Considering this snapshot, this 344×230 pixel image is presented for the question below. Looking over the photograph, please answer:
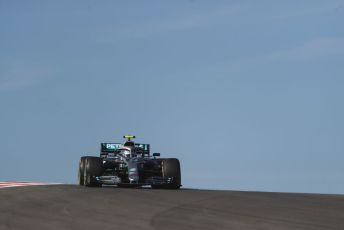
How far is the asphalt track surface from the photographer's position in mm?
12133

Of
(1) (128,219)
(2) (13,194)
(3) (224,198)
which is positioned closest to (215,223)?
(1) (128,219)

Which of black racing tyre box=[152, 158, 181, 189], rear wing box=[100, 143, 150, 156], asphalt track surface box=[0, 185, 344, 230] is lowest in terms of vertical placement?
asphalt track surface box=[0, 185, 344, 230]

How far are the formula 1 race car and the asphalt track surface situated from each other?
632cm

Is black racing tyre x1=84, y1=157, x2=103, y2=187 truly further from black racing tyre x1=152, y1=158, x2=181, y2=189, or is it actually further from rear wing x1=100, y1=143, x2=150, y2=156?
rear wing x1=100, y1=143, x2=150, y2=156

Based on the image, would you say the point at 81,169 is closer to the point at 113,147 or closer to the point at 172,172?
the point at 113,147

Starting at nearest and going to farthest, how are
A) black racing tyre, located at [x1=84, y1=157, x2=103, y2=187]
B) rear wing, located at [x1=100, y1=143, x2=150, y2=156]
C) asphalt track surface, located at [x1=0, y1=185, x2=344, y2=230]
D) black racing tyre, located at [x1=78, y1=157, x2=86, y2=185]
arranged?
asphalt track surface, located at [x1=0, y1=185, x2=344, y2=230] < black racing tyre, located at [x1=84, y1=157, x2=103, y2=187] < black racing tyre, located at [x1=78, y1=157, x2=86, y2=185] < rear wing, located at [x1=100, y1=143, x2=150, y2=156]

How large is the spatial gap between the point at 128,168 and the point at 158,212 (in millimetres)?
11121

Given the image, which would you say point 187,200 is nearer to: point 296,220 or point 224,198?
point 224,198

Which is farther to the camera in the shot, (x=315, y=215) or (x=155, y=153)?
(x=155, y=153)

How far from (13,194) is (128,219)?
6259 millimetres

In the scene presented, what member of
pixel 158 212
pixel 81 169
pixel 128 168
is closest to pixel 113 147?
pixel 81 169

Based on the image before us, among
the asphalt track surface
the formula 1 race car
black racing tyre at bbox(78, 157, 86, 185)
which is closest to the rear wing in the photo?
the formula 1 race car

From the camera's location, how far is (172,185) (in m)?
25.0

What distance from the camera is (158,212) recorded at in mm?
13859
